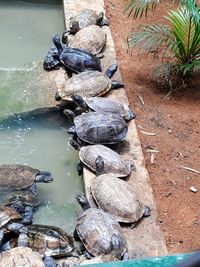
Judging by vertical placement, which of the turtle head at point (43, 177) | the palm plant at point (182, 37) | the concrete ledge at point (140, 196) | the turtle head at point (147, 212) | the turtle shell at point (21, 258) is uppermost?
the palm plant at point (182, 37)

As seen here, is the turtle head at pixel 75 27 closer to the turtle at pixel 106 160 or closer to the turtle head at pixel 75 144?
the turtle head at pixel 75 144

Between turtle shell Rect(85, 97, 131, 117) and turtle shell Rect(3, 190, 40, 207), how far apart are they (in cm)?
104

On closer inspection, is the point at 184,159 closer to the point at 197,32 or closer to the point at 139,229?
the point at 139,229

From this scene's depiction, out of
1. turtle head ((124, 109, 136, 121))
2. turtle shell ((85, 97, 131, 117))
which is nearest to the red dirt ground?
turtle head ((124, 109, 136, 121))

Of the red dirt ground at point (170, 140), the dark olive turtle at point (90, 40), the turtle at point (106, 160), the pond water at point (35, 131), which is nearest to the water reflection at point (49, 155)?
the pond water at point (35, 131)

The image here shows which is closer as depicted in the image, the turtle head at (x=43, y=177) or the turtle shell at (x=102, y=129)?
the turtle head at (x=43, y=177)

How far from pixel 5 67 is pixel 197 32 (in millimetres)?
2021

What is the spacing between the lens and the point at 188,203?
3.61 metres

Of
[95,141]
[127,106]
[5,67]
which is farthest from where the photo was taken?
[5,67]

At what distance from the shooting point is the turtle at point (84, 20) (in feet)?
18.3

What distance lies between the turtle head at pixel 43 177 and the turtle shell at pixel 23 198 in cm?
12

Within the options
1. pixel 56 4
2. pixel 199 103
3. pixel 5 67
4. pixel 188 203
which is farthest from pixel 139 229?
pixel 56 4

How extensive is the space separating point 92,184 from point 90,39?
7.34ft

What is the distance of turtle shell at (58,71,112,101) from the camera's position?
14.7ft
